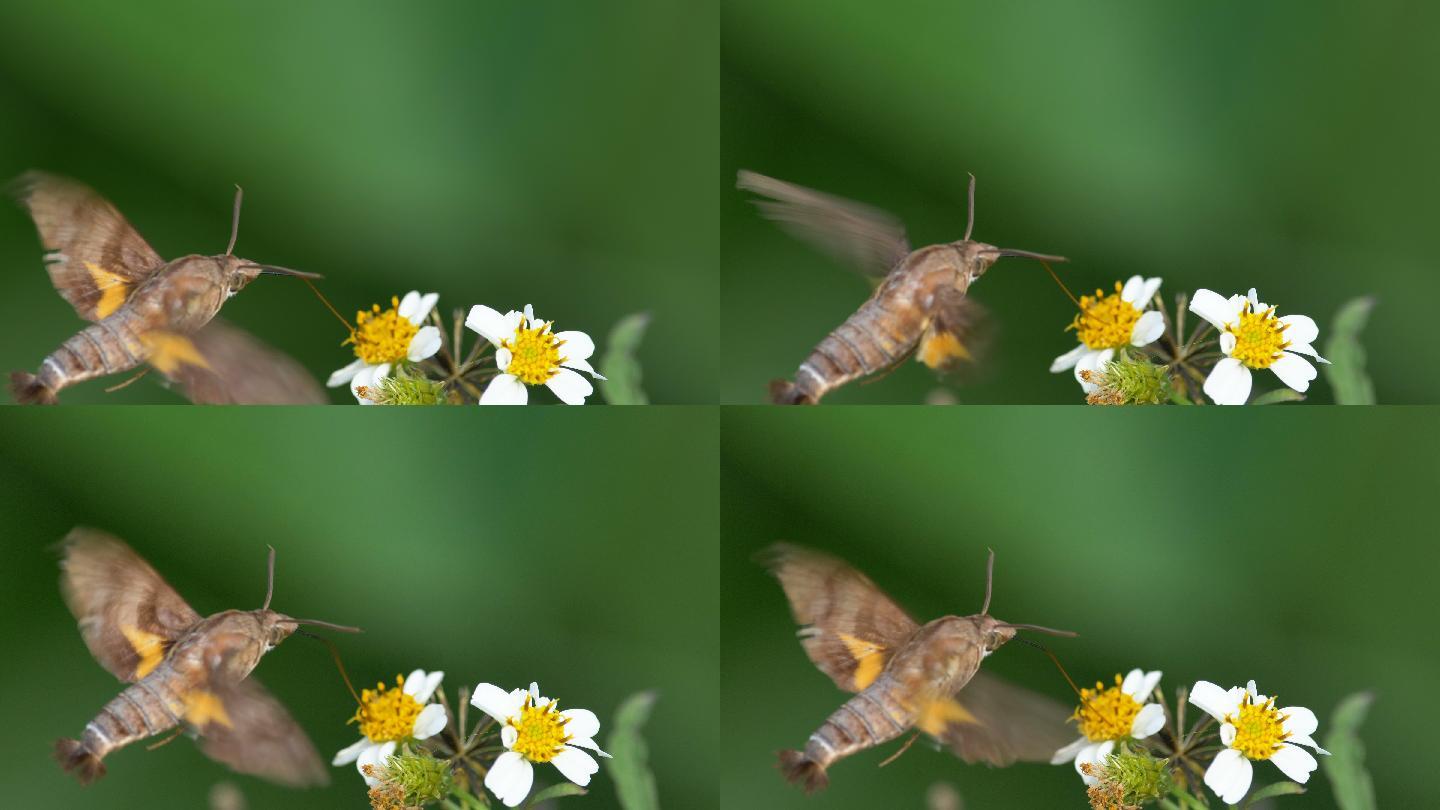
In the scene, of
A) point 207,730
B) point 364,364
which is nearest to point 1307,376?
point 364,364

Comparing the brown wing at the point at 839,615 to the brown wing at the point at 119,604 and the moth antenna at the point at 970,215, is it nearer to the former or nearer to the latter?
the moth antenna at the point at 970,215

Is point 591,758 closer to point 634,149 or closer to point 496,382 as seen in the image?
point 496,382

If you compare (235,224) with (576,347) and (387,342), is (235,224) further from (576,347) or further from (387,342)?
(576,347)

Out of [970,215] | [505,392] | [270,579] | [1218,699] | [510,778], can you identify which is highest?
[970,215]

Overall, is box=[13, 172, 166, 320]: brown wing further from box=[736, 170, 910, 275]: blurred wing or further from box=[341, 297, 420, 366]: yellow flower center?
box=[736, 170, 910, 275]: blurred wing

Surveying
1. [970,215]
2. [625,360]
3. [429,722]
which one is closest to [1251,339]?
[970,215]

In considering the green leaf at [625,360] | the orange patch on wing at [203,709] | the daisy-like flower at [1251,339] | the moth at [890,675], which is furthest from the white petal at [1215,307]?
the orange patch on wing at [203,709]
